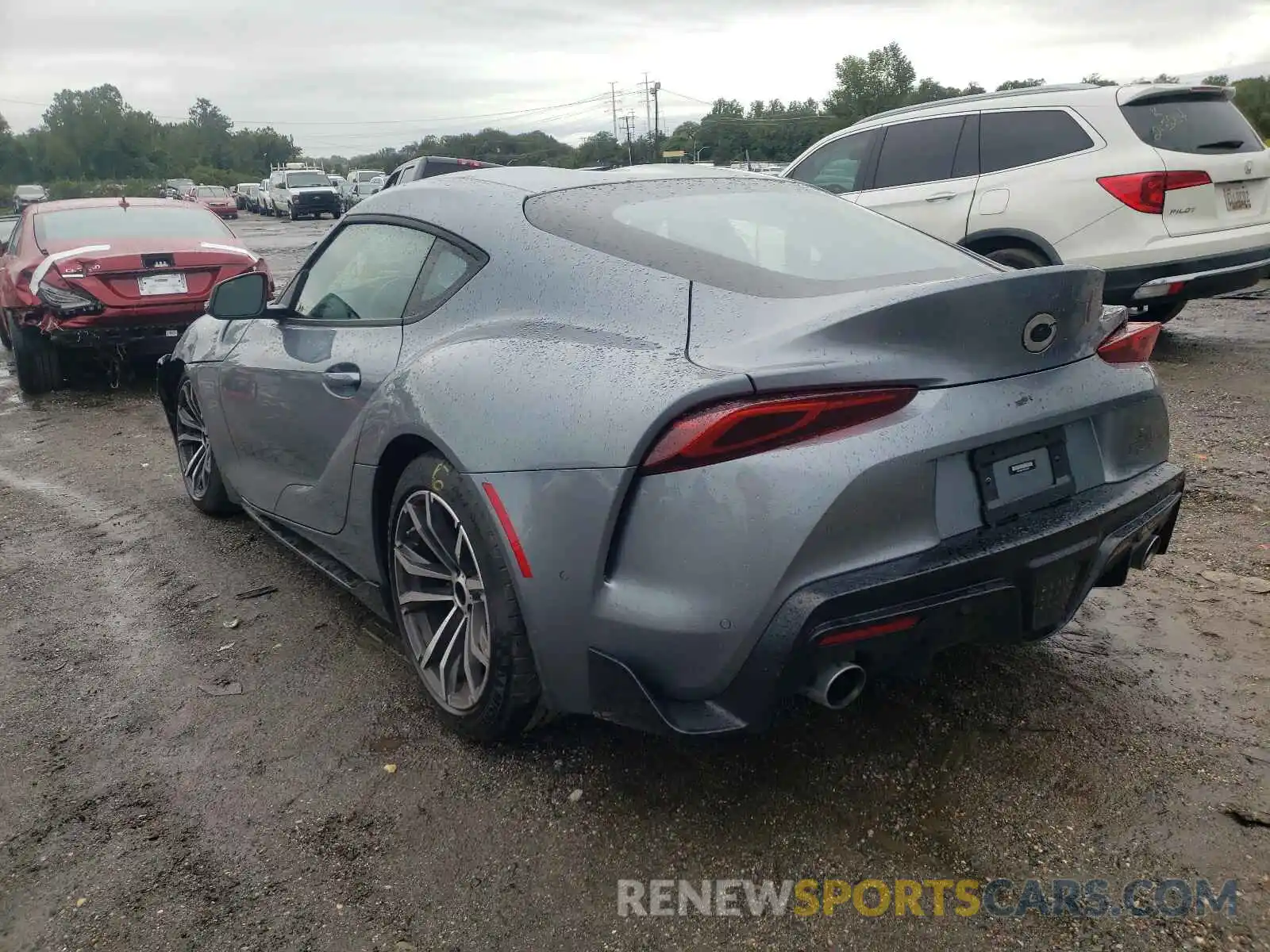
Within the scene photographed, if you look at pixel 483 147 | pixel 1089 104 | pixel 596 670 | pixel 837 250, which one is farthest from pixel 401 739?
pixel 483 147

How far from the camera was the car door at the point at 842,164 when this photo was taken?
25.6 feet

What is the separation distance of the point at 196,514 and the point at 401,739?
2.74 metres

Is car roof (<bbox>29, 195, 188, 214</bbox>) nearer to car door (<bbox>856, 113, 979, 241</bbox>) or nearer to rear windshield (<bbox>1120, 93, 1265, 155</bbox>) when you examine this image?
Answer: car door (<bbox>856, 113, 979, 241</bbox>)

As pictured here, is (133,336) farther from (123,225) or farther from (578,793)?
(578,793)

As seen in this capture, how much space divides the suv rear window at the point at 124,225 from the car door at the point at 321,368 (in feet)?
16.4

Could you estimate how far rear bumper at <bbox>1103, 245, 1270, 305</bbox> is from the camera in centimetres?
624

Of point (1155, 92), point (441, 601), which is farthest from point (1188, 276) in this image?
point (441, 601)

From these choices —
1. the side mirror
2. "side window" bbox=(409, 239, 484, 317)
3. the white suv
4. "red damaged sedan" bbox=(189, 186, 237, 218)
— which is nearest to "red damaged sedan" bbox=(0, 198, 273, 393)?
the side mirror

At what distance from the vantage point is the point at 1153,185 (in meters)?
6.21

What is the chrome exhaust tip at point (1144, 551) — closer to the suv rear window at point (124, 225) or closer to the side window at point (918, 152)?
the side window at point (918, 152)

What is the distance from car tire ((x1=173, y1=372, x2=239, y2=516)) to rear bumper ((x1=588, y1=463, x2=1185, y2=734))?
10.1ft

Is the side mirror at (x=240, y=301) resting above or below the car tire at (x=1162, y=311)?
above

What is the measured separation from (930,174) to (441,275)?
18.0ft

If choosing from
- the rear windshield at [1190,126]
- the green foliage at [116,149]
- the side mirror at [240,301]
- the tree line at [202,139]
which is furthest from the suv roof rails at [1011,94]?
the green foliage at [116,149]
